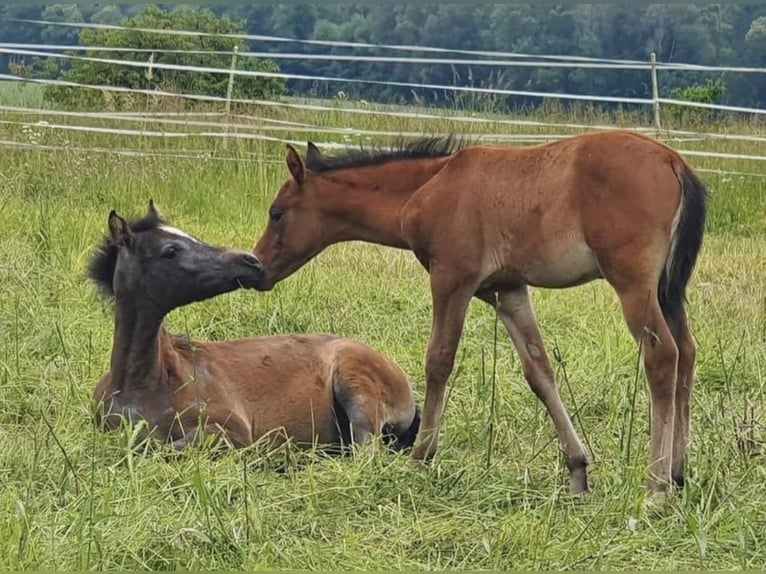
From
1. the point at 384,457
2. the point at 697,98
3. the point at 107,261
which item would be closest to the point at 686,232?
the point at 384,457

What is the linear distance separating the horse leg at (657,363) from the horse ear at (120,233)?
2.17 metres

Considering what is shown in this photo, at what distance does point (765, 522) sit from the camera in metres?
3.83

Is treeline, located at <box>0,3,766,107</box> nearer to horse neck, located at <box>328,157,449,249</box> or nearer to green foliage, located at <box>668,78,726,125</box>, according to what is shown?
green foliage, located at <box>668,78,726,125</box>

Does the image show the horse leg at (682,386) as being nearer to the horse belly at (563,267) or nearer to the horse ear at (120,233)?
the horse belly at (563,267)

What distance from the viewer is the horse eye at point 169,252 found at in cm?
513

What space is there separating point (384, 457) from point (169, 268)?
1.30 metres

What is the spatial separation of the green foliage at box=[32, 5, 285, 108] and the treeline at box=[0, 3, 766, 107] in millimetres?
598

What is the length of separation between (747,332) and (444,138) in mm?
2275

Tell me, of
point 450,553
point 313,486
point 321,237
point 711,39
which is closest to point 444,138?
point 321,237

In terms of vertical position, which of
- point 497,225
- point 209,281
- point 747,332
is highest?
point 497,225

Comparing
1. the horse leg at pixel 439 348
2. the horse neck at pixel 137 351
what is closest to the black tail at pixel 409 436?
the horse leg at pixel 439 348

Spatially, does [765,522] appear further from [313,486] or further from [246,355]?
[246,355]

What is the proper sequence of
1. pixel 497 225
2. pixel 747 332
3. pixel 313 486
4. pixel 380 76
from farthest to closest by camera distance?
pixel 380 76 < pixel 747 332 < pixel 497 225 < pixel 313 486

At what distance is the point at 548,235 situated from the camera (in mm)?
4520
